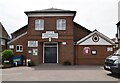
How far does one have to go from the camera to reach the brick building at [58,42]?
30.3 m

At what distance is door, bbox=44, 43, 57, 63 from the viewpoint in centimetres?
3091

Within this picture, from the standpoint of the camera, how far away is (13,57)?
30.4 metres

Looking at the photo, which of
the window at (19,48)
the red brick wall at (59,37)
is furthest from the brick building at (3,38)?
the red brick wall at (59,37)

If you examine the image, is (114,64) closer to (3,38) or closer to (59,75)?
(59,75)

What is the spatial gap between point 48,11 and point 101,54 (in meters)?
8.38

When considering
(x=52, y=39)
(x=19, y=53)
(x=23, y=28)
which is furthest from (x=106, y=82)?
(x=23, y=28)

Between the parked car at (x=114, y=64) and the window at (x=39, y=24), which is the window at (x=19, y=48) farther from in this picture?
the parked car at (x=114, y=64)

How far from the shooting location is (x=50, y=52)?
30906mm

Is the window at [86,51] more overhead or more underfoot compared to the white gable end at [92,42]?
more underfoot

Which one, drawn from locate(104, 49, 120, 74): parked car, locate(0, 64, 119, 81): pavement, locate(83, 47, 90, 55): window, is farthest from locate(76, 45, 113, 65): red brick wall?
locate(104, 49, 120, 74): parked car

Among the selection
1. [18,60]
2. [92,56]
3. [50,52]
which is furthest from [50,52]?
[92,56]

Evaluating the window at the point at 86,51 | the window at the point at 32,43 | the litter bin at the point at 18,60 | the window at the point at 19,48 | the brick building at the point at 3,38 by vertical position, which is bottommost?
the litter bin at the point at 18,60

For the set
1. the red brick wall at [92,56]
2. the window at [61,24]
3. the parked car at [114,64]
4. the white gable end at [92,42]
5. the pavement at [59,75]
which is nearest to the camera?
the pavement at [59,75]

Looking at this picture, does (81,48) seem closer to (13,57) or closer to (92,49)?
(92,49)
